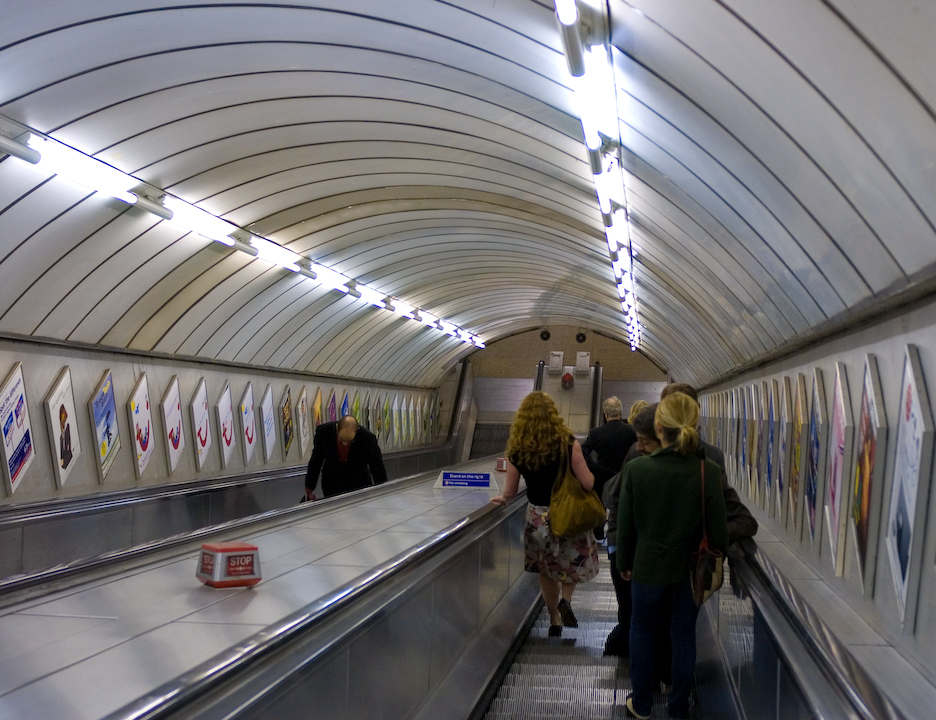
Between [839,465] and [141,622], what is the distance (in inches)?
202

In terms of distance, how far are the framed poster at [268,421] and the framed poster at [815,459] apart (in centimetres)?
1291

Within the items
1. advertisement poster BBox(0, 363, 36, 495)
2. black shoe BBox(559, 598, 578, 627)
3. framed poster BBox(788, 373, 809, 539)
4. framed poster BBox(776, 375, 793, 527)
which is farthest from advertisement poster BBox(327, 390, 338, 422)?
black shoe BBox(559, 598, 578, 627)

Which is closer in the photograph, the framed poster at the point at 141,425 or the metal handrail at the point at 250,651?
the metal handrail at the point at 250,651

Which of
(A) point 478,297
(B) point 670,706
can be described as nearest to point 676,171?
(B) point 670,706

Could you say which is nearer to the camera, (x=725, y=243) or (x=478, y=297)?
(x=725, y=243)

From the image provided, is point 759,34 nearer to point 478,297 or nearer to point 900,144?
point 900,144

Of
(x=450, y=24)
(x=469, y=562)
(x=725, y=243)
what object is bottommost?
(x=469, y=562)

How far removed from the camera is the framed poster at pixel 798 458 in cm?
882

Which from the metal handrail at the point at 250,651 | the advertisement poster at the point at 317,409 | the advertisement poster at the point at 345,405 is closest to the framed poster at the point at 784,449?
the metal handrail at the point at 250,651

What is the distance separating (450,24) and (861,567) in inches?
194

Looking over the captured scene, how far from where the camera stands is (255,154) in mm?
10836

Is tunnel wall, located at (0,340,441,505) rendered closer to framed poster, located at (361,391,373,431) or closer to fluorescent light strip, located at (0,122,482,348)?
fluorescent light strip, located at (0,122,482,348)

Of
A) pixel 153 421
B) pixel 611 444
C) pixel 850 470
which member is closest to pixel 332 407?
pixel 153 421

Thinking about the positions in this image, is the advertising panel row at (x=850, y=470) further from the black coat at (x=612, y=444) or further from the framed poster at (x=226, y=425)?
the framed poster at (x=226, y=425)
